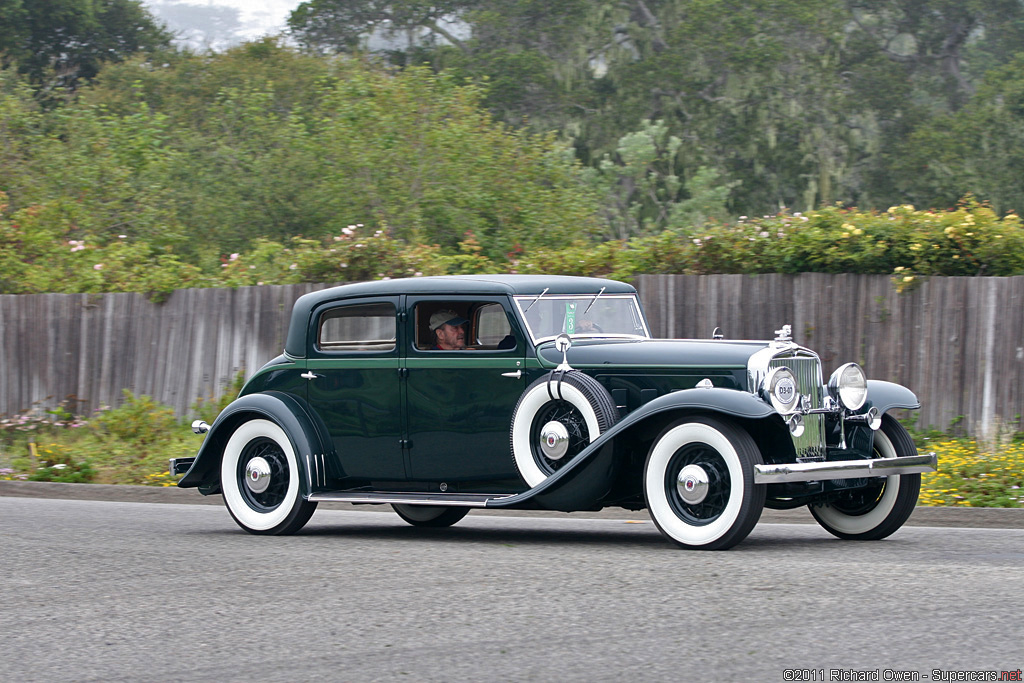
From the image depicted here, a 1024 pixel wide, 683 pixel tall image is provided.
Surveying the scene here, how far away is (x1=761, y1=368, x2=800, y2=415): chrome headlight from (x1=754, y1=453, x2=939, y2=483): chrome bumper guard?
372 millimetres

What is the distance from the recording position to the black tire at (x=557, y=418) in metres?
8.00

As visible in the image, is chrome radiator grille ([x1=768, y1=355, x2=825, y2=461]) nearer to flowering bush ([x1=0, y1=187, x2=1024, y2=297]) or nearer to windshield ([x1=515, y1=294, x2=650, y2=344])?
windshield ([x1=515, y1=294, x2=650, y2=344])

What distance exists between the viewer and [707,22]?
3466cm

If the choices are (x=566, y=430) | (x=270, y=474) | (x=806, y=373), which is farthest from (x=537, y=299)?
(x=270, y=474)

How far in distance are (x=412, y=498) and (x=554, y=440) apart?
122 cm

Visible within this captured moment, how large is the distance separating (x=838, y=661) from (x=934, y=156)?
103 feet

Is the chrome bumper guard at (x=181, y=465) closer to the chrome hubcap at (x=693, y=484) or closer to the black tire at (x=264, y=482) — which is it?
the black tire at (x=264, y=482)

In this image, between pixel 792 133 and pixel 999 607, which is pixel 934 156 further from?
pixel 999 607

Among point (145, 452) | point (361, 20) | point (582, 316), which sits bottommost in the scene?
point (145, 452)

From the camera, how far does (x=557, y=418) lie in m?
8.21

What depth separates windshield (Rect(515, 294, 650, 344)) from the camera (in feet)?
28.6

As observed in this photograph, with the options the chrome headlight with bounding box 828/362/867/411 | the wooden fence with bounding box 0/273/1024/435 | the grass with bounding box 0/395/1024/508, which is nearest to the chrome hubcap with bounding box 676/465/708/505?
the chrome headlight with bounding box 828/362/867/411

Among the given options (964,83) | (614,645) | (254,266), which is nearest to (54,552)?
(614,645)

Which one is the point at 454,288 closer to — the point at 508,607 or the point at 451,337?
the point at 451,337
